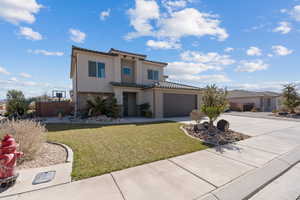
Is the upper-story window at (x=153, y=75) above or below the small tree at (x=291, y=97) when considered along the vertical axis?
above

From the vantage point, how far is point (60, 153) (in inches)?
177

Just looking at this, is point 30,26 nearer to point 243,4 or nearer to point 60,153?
point 60,153

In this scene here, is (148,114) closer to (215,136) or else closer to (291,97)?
(215,136)

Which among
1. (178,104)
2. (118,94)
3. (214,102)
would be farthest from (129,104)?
(214,102)

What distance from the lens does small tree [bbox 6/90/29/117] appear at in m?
12.9

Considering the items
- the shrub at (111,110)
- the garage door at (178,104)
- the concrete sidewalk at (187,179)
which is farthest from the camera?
the garage door at (178,104)

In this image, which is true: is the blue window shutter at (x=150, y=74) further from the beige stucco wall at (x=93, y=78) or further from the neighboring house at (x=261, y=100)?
the neighboring house at (x=261, y=100)

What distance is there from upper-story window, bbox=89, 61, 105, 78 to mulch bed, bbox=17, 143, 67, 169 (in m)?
9.92

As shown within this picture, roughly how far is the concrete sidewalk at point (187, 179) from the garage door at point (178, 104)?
32.3 ft

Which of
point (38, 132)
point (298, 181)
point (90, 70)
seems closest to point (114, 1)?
point (90, 70)

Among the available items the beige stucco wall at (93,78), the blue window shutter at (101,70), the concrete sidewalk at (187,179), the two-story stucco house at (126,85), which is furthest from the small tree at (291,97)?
the blue window shutter at (101,70)

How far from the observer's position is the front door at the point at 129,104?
15750 mm

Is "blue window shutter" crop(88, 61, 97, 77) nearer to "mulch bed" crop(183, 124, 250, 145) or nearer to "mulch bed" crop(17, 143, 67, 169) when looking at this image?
"mulch bed" crop(17, 143, 67, 169)

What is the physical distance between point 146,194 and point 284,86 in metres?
23.9
